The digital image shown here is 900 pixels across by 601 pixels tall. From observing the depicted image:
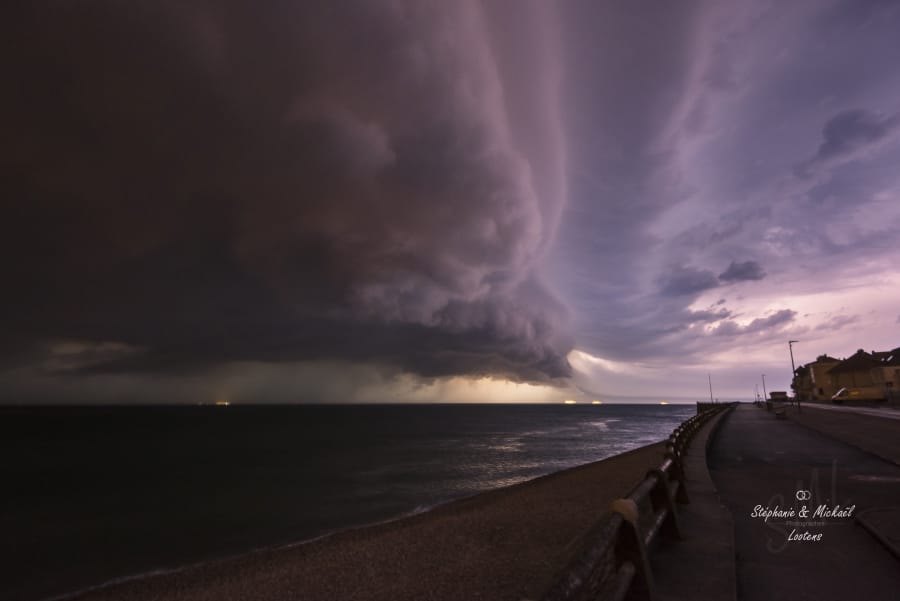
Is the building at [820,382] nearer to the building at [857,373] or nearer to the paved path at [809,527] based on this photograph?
the building at [857,373]

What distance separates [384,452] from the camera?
50.0 m

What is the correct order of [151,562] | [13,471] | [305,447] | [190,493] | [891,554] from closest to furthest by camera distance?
[891,554], [151,562], [190,493], [13,471], [305,447]

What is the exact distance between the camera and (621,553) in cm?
369

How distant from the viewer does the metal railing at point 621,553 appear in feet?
7.70

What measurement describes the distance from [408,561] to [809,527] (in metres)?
9.44

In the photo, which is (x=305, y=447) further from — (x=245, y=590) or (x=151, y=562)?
(x=245, y=590)

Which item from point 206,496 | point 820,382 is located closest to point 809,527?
point 206,496

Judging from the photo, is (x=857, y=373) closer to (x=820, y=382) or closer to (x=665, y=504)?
(x=820, y=382)

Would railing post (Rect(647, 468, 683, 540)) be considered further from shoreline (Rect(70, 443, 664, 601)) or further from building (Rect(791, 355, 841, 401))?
building (Rect(791, 355, 841, 401))

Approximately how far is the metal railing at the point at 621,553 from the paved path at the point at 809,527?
94 cm

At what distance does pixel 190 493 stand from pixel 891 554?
3664 centimetres

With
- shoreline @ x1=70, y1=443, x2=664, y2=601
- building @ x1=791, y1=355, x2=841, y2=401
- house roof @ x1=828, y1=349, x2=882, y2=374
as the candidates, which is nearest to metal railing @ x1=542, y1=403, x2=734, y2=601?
shoreline @ x1=70, y1=443, x2=664, y2=601

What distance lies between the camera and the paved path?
473 cm

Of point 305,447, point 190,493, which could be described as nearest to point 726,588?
point 190,493
